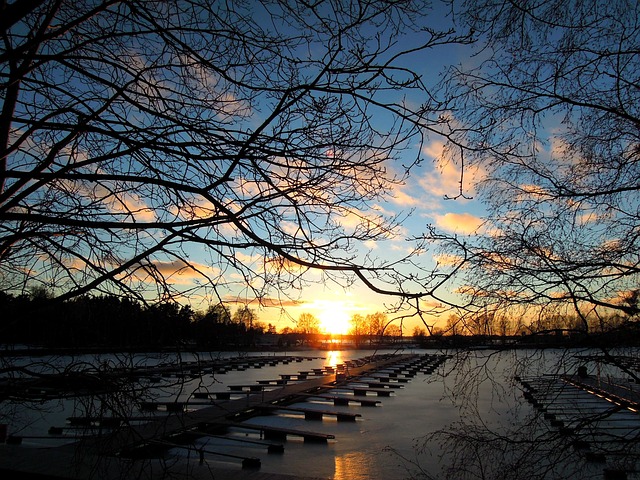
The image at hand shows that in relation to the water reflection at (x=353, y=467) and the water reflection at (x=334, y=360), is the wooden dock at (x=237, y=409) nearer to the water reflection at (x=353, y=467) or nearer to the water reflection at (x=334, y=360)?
the water reflection at (x=353, y=467)

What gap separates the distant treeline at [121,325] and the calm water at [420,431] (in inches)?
5.9

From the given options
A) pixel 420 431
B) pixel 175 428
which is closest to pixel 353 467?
pixel 175 428

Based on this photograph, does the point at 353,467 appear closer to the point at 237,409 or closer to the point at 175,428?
the point at 175,428

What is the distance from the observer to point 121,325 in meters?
2.99

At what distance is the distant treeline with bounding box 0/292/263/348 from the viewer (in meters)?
2.74

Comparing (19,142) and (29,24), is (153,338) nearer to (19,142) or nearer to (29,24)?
(19,142)

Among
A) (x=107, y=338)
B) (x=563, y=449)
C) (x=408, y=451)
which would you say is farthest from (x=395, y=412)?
(x=107, y=338)

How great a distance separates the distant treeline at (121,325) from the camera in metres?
2.74

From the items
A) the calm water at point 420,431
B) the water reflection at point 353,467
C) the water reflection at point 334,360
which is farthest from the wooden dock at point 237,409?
the water reflection at point 334,360

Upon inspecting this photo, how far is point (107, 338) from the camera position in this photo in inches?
120

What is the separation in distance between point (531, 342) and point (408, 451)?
25.1ft

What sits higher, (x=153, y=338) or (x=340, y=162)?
(x=340, y=162)

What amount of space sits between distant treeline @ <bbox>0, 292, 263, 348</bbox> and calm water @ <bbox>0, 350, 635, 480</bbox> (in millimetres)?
150

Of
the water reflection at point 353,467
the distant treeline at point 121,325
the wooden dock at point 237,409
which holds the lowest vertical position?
the water reflection at point 353,467
